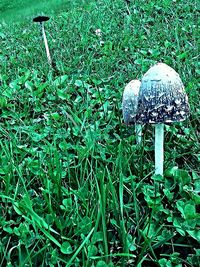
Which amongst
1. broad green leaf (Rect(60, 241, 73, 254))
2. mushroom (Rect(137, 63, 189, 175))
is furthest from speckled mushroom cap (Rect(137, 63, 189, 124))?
broad green leaf (Rect(60, 241, 73, 254))

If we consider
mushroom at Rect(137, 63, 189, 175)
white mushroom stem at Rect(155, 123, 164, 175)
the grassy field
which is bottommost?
the grassy field

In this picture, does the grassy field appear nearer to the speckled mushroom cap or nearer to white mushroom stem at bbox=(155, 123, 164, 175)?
white mushroom stem at bbox=(155, 123, 164, 175)

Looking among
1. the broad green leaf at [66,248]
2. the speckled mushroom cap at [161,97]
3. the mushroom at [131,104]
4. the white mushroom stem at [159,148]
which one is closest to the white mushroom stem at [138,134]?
the mushroom at [131,104]

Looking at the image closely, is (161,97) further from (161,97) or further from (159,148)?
(159,148)

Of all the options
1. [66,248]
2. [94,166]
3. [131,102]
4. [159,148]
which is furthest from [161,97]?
[66,248]

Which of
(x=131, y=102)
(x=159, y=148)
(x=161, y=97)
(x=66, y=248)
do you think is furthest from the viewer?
(x=131, y=102)
